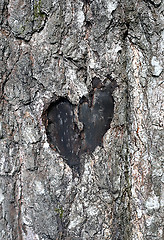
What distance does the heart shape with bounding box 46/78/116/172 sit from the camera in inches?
55.9

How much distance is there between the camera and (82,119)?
1.43m

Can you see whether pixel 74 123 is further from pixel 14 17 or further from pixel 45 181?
pixel 14 17

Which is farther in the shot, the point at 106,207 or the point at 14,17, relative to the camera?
the point at 106,207

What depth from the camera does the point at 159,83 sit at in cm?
138

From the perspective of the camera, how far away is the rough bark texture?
4.50ft

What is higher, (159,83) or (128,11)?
(128,11)

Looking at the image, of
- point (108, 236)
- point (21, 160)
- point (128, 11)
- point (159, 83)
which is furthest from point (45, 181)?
point (128, 11)

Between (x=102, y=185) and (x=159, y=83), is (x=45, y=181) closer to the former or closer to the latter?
(x=102, y=185)

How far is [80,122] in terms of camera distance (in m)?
1.44

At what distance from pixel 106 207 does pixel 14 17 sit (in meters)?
1.09

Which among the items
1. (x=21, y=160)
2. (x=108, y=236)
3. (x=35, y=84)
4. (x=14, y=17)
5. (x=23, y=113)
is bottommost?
(x=108, y=236)

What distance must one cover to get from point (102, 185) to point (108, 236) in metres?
0.29

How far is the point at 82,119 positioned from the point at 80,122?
2 cm

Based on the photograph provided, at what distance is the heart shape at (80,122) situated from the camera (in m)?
1.42
